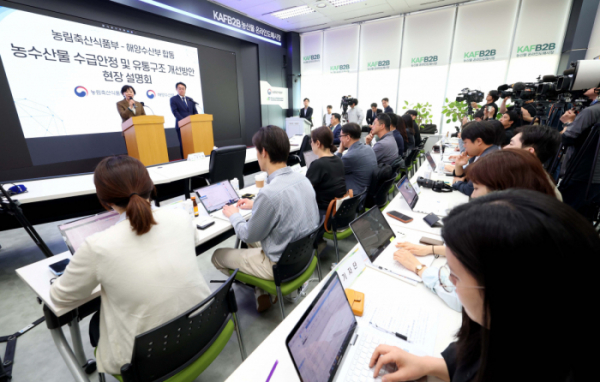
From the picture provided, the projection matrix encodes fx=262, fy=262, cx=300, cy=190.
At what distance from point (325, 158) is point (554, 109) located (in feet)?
Result: 13.5

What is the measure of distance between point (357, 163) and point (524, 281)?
244 centimetres

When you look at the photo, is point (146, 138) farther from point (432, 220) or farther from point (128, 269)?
point (432, 220)

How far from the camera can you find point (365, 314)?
1.05 metres

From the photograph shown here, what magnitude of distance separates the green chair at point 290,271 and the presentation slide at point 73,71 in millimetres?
4838

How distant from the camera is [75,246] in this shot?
52.7 inches

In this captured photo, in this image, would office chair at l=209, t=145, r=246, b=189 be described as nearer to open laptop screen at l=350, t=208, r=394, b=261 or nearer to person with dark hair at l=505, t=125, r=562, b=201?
open laptop screen at l=350, t=208, r=394, b=261

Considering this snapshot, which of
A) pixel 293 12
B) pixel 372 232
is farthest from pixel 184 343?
pixel 293 12

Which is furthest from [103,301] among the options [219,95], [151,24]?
[219,95]

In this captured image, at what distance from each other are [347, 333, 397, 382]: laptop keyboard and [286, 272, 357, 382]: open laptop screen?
46 mm

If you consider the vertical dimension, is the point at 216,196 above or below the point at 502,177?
below

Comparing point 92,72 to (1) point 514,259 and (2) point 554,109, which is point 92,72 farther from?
(2) point 554,109

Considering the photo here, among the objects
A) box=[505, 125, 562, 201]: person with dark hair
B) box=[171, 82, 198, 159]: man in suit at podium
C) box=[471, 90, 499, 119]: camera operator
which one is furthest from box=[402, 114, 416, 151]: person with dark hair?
box=[171, 82, 198, 159]: man in suit at podium

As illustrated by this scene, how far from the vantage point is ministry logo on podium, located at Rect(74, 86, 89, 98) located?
14.7ft

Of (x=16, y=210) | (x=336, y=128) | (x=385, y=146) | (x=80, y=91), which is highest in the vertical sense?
(x=80, y=91)
